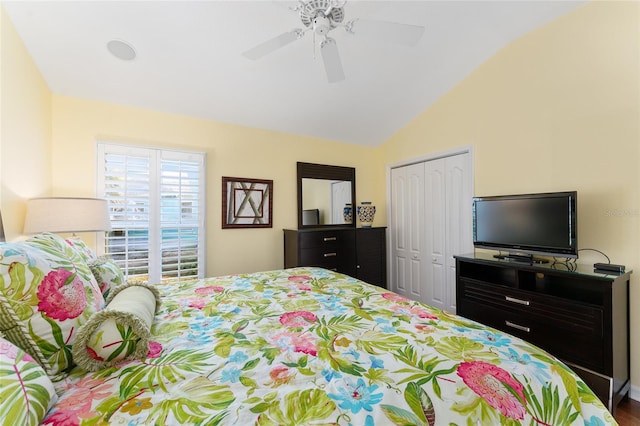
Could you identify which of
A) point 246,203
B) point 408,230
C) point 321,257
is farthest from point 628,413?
point 246,203

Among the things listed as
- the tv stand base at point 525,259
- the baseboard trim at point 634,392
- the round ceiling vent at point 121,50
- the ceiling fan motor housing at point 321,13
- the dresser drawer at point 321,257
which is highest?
the round ceiling vent at point 121,50

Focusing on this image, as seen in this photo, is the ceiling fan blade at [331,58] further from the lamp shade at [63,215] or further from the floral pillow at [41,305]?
the lamp shade at [63,215]

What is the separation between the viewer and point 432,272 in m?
3.62

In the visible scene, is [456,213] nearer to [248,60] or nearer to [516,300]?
[516,300]

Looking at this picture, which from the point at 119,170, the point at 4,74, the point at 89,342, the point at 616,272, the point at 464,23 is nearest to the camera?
the point at 89,342

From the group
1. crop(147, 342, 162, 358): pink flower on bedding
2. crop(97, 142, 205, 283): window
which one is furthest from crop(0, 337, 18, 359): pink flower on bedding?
crop(97, 142, 205, 283): window

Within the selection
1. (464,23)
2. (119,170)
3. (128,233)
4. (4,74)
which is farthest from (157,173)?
(464,23)

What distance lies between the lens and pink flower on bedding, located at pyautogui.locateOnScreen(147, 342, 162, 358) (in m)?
0.98

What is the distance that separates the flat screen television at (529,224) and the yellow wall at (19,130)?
11.8ft

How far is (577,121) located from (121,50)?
3.73 meters

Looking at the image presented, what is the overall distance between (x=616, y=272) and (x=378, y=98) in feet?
8.64

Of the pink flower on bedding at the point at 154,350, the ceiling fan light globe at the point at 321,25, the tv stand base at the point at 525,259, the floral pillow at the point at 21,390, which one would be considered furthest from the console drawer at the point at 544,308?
the floral pillow at the point at 21,390

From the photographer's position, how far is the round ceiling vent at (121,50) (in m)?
2.21

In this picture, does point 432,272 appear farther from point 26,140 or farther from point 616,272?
point 26,140
